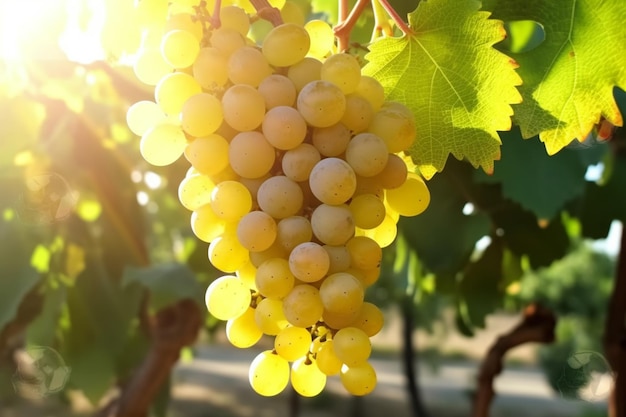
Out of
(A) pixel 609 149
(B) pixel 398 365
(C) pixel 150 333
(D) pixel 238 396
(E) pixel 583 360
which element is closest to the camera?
(A) pixel 609 149

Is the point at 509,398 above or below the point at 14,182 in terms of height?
below

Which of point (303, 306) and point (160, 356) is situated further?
point (160, 356)

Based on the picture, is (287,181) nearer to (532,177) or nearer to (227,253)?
(227,253)

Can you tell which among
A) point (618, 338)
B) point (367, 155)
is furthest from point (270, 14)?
point (618, 338)

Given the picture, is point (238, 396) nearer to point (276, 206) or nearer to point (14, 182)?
point (14, 182)

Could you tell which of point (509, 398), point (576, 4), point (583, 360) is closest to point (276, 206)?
point (576, 4)

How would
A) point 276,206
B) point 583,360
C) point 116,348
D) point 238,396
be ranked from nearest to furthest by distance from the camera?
point 276,206 → point 116,348 → point 583,360 → point 238,396

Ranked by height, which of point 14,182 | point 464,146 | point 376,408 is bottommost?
point 376,408
